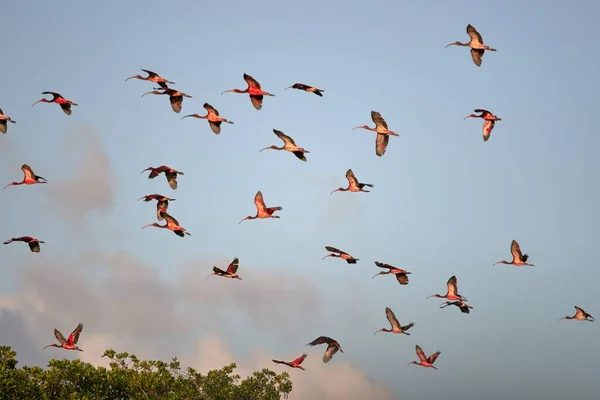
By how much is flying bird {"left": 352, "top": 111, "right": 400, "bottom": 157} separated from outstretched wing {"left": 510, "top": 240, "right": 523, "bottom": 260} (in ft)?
21.9

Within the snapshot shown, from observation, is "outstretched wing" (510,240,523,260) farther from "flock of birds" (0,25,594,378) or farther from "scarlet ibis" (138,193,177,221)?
"scarlet ibis" (138,193,177,221)

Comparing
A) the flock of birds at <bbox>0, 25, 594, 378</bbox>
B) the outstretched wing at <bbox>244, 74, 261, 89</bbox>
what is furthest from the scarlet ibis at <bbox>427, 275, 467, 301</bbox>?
the outstretched wing at <bbox>244, 74, 261, 89</bbox>

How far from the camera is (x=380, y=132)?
3203 cm

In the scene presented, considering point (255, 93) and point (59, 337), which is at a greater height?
point (255, 93)

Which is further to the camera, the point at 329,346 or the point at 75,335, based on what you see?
the point at 75,335

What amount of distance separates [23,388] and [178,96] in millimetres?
14223

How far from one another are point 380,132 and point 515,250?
24.5 ft

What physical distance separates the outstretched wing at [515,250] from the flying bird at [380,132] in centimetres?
667

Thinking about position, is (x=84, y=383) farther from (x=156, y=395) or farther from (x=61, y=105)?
(x=61, y=105)

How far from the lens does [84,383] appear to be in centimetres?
3659

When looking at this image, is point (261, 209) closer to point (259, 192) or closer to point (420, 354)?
point (259, 192)

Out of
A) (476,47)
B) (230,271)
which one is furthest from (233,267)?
(476,47)

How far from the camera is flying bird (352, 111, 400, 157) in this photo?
31.8 m

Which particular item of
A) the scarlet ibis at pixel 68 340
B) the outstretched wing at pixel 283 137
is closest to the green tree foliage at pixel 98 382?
the scarlet ibis at pixel 68 340
